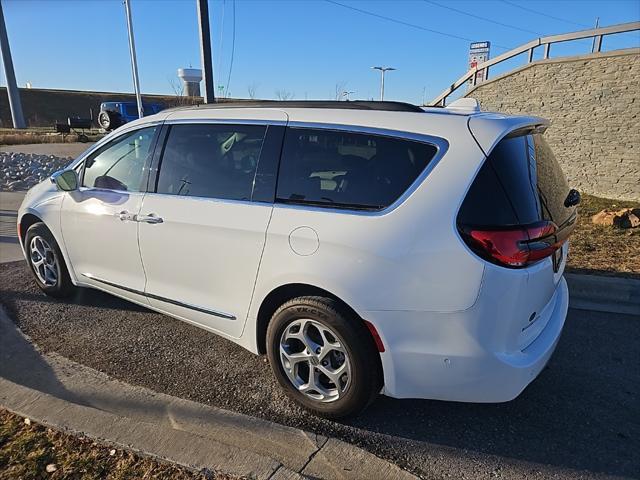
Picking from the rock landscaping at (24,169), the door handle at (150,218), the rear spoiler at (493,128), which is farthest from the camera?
the rock landscaping at (24,169)

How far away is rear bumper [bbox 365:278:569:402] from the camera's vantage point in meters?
2.16

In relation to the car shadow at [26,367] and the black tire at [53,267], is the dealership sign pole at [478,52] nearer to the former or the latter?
the black tire at [53,267]

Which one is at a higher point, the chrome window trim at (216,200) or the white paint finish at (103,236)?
the chrome window trim at (216,200)

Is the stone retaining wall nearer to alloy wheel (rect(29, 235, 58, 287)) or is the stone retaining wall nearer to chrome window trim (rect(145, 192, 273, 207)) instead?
chrome window trim (rect(145, 192, 273, 207))

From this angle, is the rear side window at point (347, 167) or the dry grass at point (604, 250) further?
the dry grass at point (604, 250)

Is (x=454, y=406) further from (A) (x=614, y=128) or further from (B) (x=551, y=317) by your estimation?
(A) (x=614, y=128)

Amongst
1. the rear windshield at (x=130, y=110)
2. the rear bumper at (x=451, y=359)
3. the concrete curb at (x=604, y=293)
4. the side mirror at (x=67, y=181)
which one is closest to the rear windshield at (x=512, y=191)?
the rear bumper at (x=451, y=359)

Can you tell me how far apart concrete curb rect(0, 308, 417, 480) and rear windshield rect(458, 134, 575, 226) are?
1313mm

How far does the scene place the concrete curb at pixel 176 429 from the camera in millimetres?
2160

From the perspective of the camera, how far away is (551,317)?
2613 mm

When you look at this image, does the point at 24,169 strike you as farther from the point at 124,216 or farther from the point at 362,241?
the point at 362,241

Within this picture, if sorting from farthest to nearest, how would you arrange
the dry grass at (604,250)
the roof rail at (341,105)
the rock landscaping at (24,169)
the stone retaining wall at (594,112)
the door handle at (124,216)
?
the stone retaining wall at (594,112), the rock landscaping at (24,169), the dry grass at (604,250), the door handle at (124,216), the roof rail at (341,105)

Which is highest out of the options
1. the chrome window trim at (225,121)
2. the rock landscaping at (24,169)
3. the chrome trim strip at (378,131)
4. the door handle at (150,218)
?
the chrome window trim at (225,121)

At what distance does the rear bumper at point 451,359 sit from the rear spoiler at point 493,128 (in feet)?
2.72
